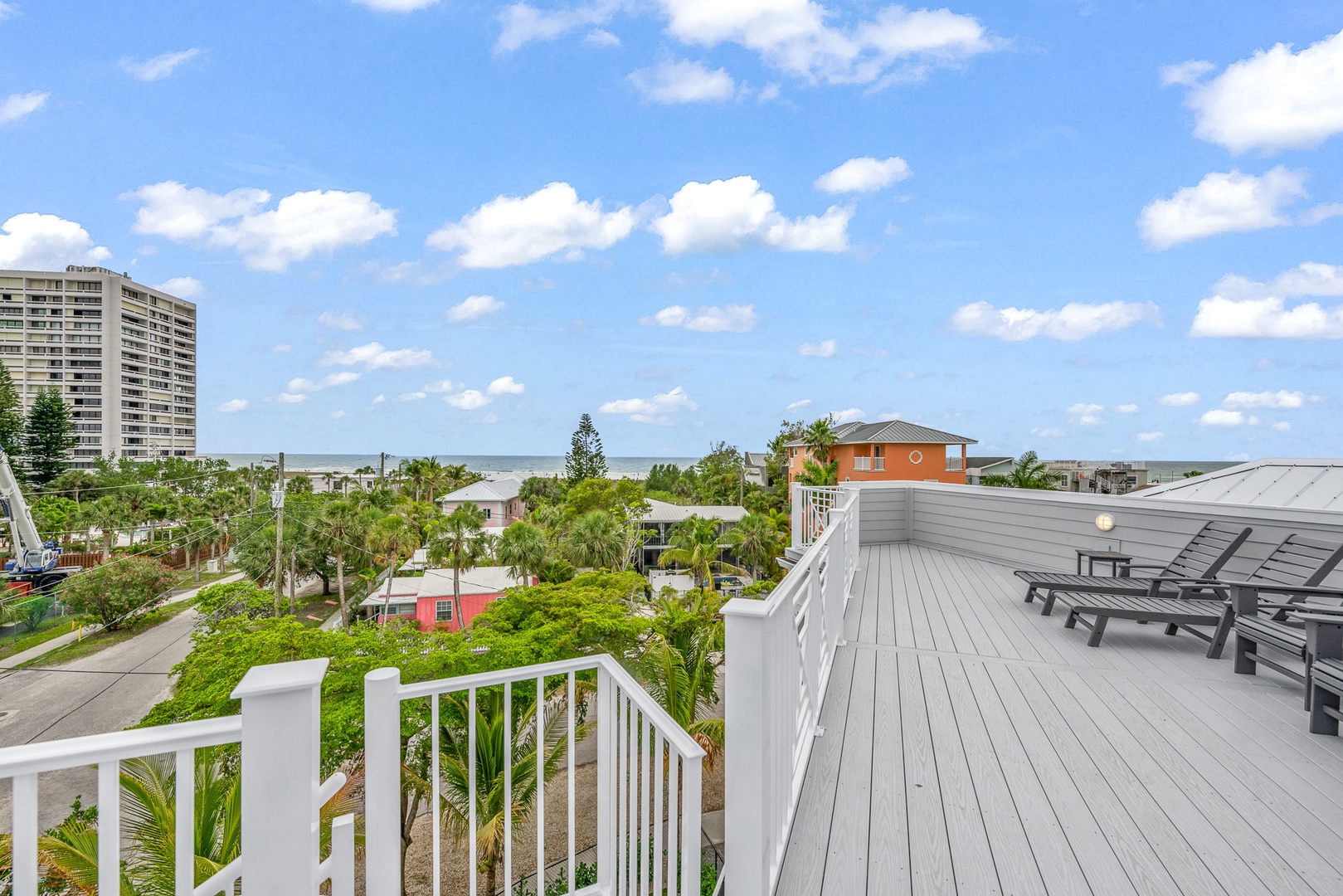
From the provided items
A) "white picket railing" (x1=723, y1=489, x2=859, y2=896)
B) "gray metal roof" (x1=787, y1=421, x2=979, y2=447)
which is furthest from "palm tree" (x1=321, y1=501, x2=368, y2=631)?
"white picket railing" (x1=723, y1=489, x2=859, y2=896)

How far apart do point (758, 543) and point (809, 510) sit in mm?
24527

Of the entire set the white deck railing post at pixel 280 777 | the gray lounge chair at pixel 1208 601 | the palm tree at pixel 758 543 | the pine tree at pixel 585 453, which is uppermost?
the pine tree at pixel 585 453

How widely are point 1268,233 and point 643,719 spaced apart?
30967 mm

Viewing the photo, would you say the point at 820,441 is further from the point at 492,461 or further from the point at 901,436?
the point at 492,461

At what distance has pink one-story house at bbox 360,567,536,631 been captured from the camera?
83.7 feet

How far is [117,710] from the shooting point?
21703 millimetres

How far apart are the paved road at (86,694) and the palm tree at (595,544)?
1544 cm

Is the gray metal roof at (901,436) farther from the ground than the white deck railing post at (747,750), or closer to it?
farther from the ground

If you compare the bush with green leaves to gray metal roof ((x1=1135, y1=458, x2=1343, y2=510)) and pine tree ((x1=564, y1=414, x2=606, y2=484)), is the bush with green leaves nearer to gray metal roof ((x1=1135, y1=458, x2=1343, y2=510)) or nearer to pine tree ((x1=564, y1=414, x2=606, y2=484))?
pine tree ((x1=564, y1=414, x2=606, y2=484))

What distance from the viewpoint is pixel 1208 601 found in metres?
4.61

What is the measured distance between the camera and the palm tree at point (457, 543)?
25.3 m

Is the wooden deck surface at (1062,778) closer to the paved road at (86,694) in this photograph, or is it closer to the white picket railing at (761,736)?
the white picket railing at (761,736)

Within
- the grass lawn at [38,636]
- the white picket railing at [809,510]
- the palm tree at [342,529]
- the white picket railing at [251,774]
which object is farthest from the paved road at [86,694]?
the white picket railing at [251,774]

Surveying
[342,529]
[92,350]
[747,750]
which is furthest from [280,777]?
[92,350]
